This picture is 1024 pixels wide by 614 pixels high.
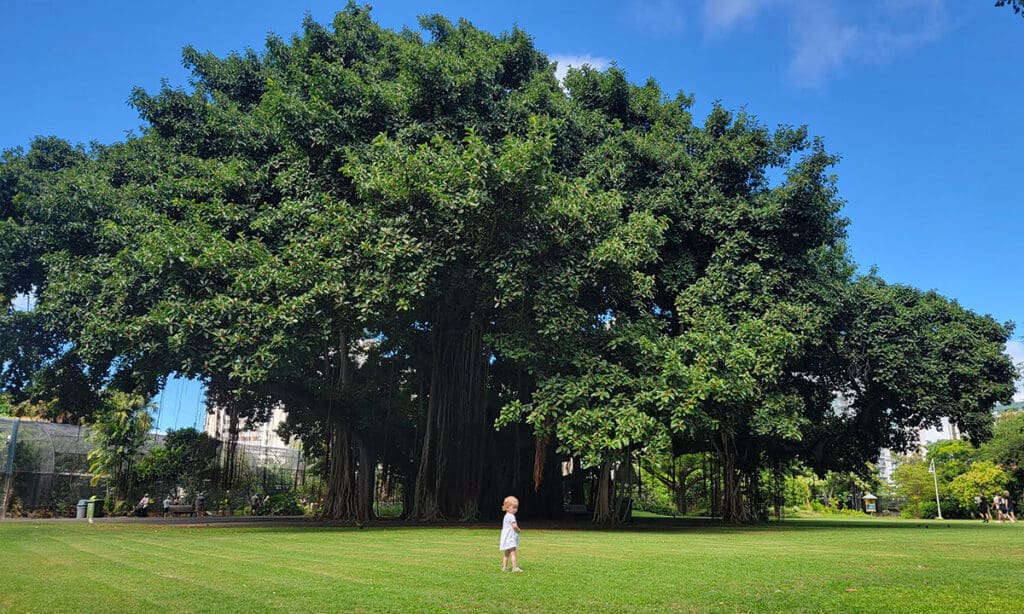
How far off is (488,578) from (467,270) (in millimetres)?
8451

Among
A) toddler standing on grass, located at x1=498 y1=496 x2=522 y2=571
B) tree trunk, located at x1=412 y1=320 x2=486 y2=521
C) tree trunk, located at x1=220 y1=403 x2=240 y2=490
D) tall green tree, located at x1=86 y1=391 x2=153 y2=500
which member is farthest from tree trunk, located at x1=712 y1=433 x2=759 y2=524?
tall green tree, located at x1=86 y1=391 x2=153 y2=500

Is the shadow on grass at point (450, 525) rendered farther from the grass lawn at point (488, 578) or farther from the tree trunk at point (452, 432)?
the grass lawn at point (488, 578)

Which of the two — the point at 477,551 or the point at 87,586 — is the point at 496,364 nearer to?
the point at 477,551

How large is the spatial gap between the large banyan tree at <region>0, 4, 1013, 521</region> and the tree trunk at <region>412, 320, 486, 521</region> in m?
0.06

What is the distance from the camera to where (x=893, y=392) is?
19312 mm

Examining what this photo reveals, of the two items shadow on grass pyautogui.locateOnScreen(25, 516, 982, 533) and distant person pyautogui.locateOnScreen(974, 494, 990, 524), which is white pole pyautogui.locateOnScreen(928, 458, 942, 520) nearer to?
distant person pyautogui.locateOnScreen(974, 494, 990, 524)

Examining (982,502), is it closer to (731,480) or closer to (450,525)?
(731,480)

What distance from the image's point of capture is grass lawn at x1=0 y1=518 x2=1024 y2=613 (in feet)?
17.8

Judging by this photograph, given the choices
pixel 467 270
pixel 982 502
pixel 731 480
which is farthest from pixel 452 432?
pixel 982 502

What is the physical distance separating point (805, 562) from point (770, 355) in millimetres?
7152

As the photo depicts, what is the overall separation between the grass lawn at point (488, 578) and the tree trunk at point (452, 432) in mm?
8283

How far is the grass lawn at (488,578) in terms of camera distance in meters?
5.41

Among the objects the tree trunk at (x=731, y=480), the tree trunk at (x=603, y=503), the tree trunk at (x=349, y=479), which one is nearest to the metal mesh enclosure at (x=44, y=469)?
the tree trunk at (x=349, y=479)

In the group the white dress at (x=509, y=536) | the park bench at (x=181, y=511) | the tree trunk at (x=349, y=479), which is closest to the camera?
the white dress at (x=509, y=536)
